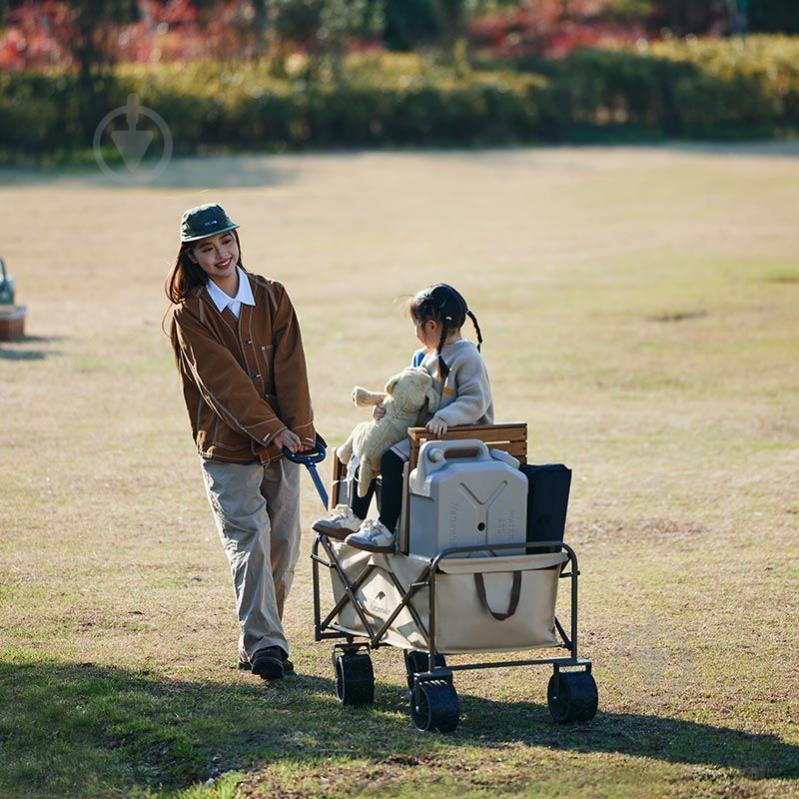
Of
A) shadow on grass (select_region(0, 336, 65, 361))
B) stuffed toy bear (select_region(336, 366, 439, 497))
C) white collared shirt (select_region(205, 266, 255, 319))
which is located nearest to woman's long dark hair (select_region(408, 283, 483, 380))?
stuffed toy bear (select_region(336, 366, 439, 497))

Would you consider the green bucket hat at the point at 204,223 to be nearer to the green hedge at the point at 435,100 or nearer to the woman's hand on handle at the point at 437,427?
the woman's hand on handle at the point at 437,427

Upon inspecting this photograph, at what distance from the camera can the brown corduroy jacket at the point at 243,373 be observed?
18.7ft

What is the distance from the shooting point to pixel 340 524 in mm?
5492

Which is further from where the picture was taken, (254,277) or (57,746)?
(254,277)

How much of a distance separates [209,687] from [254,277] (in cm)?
156

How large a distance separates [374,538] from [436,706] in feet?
1.97

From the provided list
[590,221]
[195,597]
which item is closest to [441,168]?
[590,221]

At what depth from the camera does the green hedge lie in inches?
1288

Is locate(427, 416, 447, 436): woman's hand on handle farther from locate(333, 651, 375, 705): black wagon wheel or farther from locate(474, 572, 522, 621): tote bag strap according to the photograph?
locate(333, 651, 375, 705): black wagon wheel

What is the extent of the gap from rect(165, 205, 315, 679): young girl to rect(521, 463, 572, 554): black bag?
947 mm

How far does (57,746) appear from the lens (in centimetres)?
522

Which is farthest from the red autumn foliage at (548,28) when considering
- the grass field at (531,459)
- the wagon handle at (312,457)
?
the wagon handle at (312,457)

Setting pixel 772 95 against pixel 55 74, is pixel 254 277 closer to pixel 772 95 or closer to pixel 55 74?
pixel 55 74

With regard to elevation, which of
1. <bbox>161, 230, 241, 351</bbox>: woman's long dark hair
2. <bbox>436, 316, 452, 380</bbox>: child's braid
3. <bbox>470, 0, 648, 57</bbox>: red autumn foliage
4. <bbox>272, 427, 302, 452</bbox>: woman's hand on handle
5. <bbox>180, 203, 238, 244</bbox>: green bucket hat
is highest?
<bbox>470, 0, 648, 57</bbox>: red autumn foliage
